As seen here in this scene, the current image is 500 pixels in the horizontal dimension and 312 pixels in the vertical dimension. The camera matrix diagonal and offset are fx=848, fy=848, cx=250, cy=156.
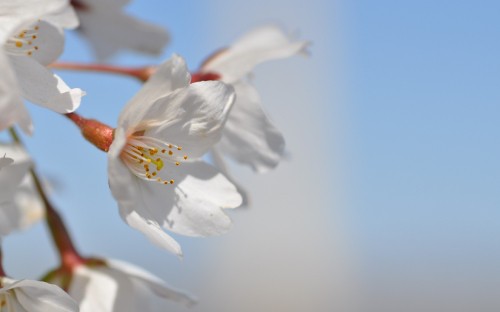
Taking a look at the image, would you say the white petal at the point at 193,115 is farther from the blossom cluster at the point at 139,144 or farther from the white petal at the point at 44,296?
the white petal at the point at 44,296

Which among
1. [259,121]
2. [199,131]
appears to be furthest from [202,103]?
[259,121]

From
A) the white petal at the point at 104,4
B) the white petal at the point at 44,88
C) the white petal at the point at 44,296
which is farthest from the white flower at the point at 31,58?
the white petal at the point at 104,4

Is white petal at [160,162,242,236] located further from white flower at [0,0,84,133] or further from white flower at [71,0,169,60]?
white flower at [71,0,169,60]

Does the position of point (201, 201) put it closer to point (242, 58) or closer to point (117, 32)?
point (242, 58)

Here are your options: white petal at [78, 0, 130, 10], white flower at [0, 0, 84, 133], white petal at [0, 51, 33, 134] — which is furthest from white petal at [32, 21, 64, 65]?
white petal at [78, 0, 130, 10]

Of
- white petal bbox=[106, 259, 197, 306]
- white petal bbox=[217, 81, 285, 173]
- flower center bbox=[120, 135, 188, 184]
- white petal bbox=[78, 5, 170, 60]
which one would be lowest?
white petal bbox=[106, 259, 197, 306]

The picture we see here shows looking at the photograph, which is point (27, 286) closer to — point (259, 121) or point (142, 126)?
point (142, 126)

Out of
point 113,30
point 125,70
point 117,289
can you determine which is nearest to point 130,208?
point 117,289
